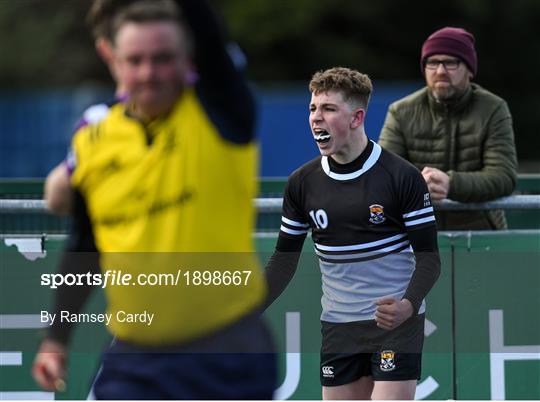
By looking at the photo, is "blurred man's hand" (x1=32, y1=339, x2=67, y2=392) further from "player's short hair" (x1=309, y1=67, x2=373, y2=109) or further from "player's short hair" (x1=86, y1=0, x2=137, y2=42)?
"player's short hair" (x1=309, y1=67, x2=373, y2=109)

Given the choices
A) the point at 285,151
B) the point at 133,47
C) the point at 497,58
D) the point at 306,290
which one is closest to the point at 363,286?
the point at 306,290

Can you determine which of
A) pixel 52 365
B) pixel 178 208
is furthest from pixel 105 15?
pixel 52 365

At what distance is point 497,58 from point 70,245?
25.9m

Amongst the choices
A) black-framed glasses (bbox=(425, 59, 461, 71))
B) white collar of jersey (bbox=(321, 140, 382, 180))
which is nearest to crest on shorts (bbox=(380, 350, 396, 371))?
white collar of jersey (bbox=(321, 140, 382, 180))

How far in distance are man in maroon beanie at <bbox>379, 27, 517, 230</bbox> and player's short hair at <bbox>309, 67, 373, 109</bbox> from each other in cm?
114

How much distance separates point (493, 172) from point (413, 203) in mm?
1308

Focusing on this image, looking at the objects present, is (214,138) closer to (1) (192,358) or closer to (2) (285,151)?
(1) (192,358)

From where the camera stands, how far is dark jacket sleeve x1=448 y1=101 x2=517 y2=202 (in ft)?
20.4

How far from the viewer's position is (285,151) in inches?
595

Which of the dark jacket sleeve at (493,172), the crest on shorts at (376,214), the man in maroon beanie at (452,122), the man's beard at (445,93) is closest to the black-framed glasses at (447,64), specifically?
the man in maroon beanie at (452,122)

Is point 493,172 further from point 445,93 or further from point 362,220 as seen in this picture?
point 362,220

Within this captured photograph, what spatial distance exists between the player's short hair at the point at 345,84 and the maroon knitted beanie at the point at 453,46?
1221 mm

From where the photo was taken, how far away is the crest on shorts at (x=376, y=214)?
5203 mm

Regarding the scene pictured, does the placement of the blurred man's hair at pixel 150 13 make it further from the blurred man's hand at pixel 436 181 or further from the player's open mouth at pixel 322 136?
the blurred man's hand at pixel 436 181
